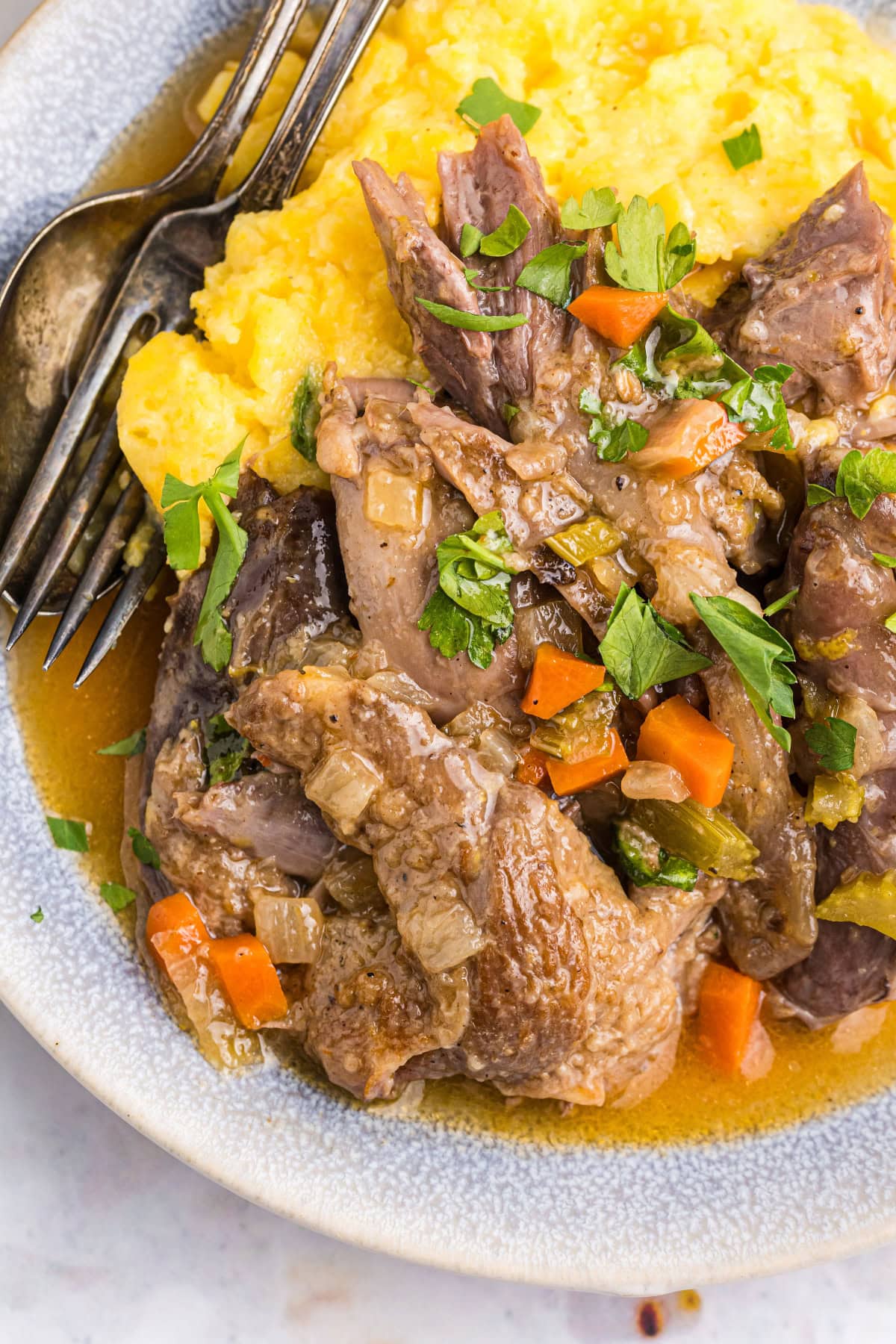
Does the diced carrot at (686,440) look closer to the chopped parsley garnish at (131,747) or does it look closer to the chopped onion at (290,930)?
the chopped onion at (290,930)

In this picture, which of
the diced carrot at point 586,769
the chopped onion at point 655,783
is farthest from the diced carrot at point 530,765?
the chopped onion at point 655,783

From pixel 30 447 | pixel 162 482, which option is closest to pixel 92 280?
pixel 30 447

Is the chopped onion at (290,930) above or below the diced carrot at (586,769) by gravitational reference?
below

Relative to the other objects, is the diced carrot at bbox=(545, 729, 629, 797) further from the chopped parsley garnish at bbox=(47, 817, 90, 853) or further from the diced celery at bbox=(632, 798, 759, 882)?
the chopped parsley garnish at bbox=(47, 817, 90, 853)

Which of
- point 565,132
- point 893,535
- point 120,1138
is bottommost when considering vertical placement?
point 120,1138

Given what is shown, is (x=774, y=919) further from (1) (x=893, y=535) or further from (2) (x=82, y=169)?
(2) (x=82, y=169)

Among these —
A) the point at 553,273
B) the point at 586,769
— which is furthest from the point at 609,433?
the point at 586,769

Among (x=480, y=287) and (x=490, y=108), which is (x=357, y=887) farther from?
(x=490, y=108)
